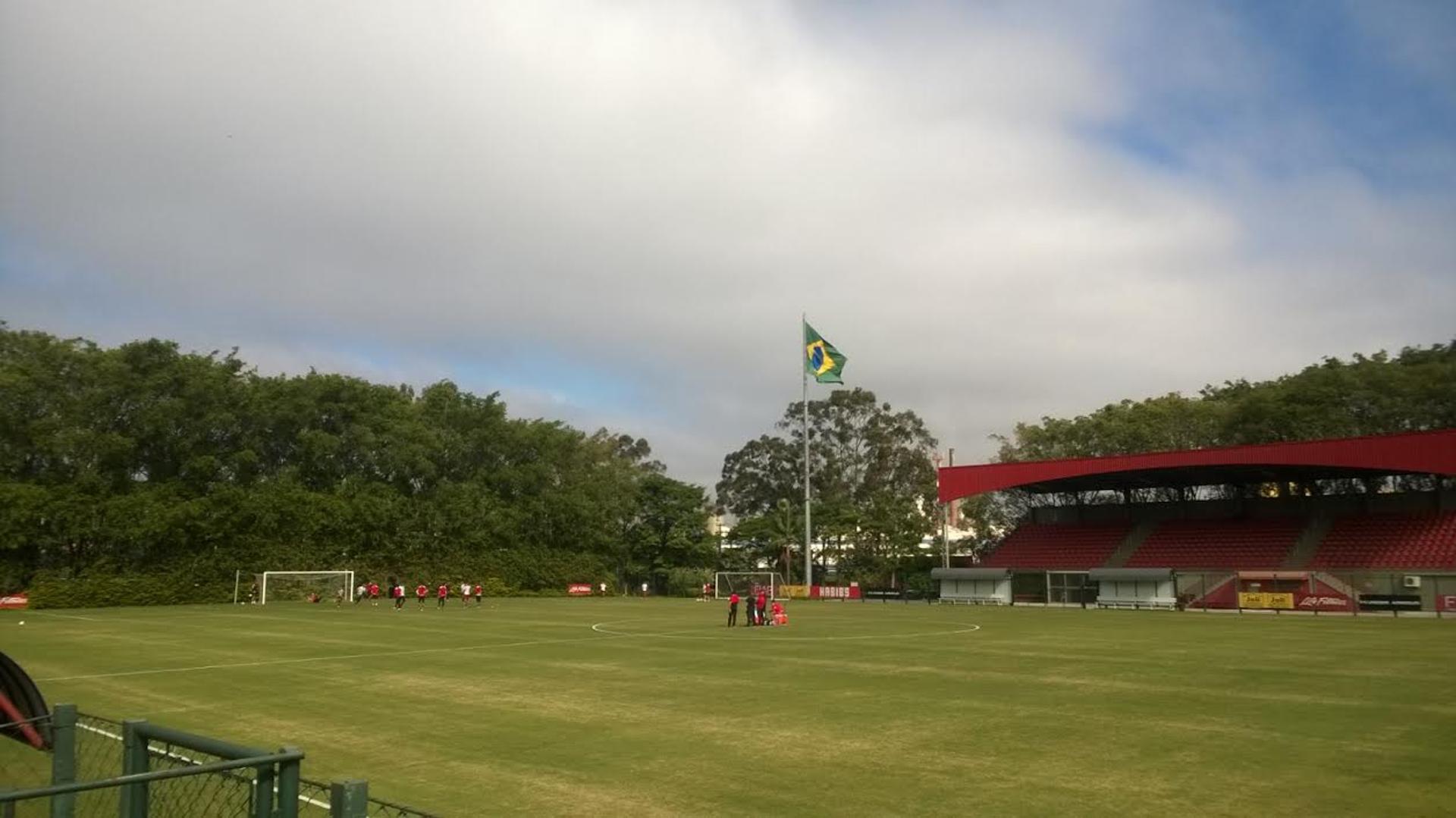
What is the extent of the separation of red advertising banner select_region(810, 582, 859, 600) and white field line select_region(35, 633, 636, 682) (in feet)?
135

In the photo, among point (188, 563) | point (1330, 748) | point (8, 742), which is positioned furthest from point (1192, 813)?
point (188, 563)

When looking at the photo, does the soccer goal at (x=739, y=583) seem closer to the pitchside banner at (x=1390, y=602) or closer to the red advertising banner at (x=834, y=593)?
the red advertising banner at (x=834, y=593)

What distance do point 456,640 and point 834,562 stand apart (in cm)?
6425

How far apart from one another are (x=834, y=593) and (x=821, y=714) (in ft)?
191

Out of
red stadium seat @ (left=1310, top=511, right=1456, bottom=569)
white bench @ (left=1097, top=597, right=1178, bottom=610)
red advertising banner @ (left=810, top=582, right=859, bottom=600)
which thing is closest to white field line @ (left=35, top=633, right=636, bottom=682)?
white bench @ (left=1097, top=597, right=1178, bottom=610)

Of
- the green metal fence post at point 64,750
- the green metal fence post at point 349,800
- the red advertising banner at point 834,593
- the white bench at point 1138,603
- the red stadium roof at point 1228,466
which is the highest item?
the red stadium roof at point 1228,466

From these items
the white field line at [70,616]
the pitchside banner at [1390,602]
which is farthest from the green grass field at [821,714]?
the pitchside banner at [1390,602]

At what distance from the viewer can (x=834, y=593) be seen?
7419cm

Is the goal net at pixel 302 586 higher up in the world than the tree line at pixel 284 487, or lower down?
lower down

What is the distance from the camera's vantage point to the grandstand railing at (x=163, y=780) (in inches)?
174

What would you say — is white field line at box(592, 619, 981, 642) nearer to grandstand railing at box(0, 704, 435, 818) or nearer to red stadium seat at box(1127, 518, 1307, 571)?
grandstand railing at box(0, 704, 435, 818)

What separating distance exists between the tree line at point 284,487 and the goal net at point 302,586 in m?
2.42

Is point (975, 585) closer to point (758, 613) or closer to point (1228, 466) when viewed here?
point (1228, 466)

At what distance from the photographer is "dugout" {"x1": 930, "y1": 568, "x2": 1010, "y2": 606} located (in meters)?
63.8
